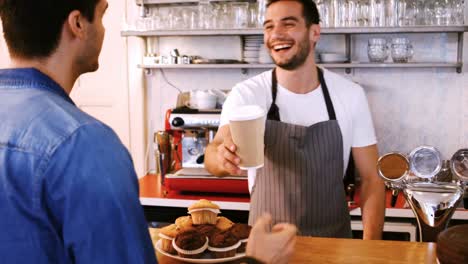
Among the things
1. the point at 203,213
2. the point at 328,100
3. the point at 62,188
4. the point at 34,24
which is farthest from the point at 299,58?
the point at 62,188

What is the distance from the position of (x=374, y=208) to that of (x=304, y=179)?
1.09 ft

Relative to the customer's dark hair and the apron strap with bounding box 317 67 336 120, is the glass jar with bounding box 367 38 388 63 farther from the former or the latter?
the apron strap with bounding box 317 67 336 120

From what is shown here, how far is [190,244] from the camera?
1521mm

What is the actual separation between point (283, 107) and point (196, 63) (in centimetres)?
152

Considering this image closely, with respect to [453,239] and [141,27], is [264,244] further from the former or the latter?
[141,27]

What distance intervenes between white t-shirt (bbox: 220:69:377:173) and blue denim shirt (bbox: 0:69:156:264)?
1.41 m

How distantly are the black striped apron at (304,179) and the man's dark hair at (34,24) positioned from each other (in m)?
1.35

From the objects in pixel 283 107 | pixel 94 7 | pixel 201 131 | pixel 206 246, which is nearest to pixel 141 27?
pixel 201 131

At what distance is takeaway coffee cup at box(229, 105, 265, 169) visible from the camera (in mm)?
1553

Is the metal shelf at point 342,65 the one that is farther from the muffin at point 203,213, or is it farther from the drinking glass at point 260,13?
the muffin at point 203,213

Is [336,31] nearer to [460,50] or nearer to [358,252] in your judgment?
[460,50]

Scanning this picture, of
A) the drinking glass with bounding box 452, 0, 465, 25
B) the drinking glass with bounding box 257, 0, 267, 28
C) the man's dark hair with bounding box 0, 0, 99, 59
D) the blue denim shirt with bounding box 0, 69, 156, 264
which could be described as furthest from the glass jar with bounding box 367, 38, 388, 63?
the blue denim shirt with bounding box 0, 69, 156, 264

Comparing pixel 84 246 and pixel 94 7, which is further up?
pixel 94 7

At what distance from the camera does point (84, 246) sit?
0.87 meters
